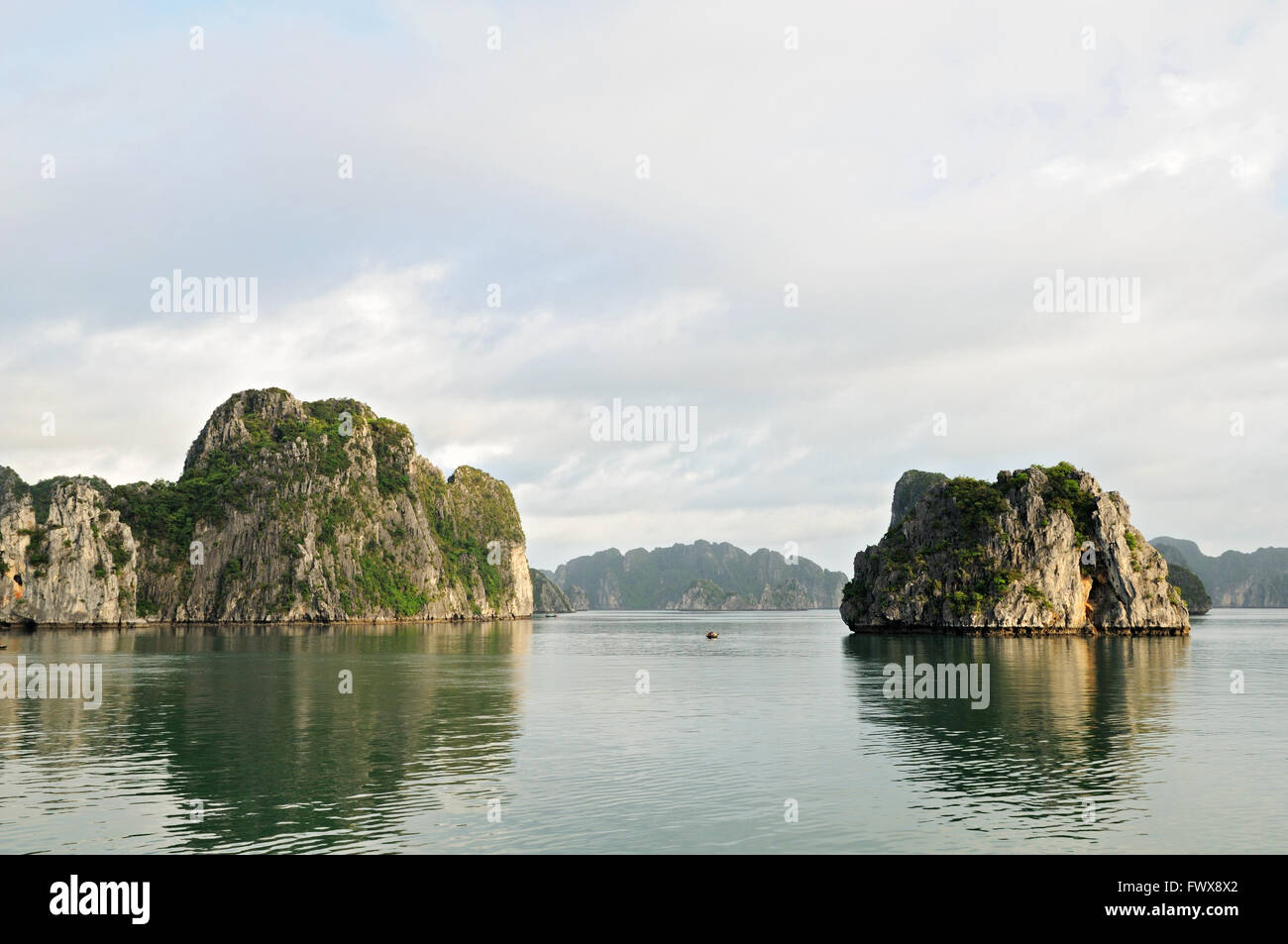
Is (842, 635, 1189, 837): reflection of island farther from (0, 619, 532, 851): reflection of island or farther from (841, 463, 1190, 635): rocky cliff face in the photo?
(841, 463, 1190, 635): rocky cliff face

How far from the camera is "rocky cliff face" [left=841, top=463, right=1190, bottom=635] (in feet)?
589

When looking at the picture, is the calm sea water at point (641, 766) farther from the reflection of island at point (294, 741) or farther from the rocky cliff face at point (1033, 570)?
the rocky cliff face at point (1033, 570)

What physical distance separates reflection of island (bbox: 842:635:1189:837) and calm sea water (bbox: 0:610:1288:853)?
211 mm

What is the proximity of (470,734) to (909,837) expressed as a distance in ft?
93.5

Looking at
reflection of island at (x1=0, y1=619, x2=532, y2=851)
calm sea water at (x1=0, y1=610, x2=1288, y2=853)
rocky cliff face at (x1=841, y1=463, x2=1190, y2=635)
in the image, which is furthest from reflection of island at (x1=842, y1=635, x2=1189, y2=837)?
rocky cliff face at (x1=841, y1=463, x2=1190, y2=635)

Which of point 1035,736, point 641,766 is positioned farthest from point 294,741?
point 1035,736

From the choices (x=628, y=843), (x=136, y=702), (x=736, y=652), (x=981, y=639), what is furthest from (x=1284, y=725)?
(x=981, y=639)

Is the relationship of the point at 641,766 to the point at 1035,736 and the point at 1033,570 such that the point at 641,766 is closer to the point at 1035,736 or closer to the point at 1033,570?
the point at 1035,736

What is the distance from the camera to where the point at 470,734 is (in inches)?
2127

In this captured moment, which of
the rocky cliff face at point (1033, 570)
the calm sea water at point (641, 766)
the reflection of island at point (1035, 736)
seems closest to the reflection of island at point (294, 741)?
the calm sea water at point (641, 766)

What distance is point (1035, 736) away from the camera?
178ft

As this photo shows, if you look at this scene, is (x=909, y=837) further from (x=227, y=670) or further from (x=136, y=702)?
(x=227, y=670)

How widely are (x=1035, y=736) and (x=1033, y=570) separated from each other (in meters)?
136

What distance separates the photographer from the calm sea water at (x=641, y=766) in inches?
1284
